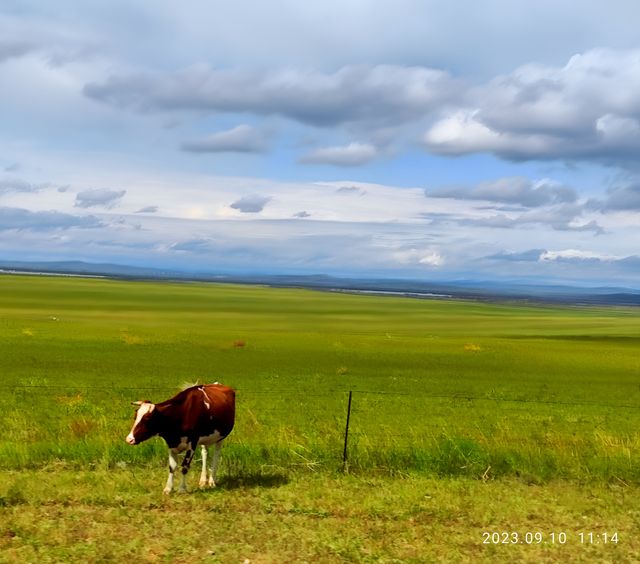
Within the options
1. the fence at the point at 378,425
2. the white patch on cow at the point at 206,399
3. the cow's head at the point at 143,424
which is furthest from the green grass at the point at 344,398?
the cow's head at the point at 143,424

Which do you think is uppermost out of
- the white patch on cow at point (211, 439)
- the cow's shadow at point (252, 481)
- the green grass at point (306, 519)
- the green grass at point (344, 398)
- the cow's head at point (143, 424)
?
the cow's head at point (143, 424)

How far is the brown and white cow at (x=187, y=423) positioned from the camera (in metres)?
11.1

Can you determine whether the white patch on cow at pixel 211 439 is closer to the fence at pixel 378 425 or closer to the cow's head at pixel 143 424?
the cow's head at pixel 143 424

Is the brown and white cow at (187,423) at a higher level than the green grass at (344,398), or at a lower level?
higher

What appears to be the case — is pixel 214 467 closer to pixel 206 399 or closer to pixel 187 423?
pixel 187 423

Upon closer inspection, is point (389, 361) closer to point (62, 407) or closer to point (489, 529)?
point (62, 407)

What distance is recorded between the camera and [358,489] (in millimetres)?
11969

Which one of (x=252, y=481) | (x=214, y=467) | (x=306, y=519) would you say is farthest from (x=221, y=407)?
(x=306, y=519)

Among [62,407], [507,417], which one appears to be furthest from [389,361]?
[62,407]

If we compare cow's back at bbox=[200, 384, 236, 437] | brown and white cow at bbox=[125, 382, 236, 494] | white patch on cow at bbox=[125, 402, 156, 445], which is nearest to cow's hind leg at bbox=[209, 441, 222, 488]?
brown and white cow at bbox=[125, 382, 236, 494]

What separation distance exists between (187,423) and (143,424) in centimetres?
84

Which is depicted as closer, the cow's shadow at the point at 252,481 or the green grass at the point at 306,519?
the green grass at the point at 306,519

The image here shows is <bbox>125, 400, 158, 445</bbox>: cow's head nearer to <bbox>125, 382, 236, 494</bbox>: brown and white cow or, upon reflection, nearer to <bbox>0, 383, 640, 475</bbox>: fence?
<bbox>125, 382, 236, 494</bbox>: brown and white cow

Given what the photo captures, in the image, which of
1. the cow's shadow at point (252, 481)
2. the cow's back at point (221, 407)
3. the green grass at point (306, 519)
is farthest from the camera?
the cow's back at point (221, 407)
